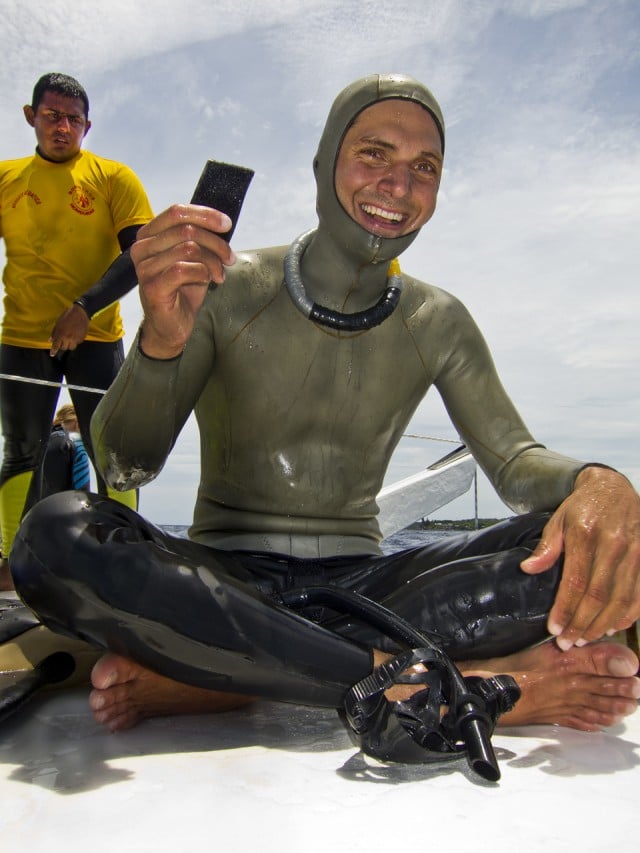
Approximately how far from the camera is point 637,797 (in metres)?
1.23

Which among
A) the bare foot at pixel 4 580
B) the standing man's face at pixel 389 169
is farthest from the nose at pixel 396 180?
the bare foot at pixel 4 580

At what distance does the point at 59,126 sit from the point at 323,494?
2.25 metres

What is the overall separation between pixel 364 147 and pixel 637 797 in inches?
62.2

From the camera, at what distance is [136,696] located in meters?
1.56

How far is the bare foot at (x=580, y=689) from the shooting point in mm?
1626

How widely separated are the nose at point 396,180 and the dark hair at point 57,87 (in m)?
1.89

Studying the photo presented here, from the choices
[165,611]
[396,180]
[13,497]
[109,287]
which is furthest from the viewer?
[13,497]

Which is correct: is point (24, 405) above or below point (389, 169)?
below

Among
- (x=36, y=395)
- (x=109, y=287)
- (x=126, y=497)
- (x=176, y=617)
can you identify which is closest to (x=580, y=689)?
(x=176, y=617)

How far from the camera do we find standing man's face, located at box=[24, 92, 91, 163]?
3.39 metres

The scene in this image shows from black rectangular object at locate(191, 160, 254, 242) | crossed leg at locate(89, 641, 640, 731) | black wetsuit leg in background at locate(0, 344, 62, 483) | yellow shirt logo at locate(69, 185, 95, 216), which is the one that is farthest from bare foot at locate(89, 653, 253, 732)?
yellow shirt logo at locate(69, 185, 95, 216)

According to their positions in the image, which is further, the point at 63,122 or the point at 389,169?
the point at 63,122

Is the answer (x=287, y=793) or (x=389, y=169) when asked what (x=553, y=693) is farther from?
(x=389, y=169)

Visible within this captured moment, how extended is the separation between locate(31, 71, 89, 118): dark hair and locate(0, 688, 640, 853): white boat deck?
263cm
